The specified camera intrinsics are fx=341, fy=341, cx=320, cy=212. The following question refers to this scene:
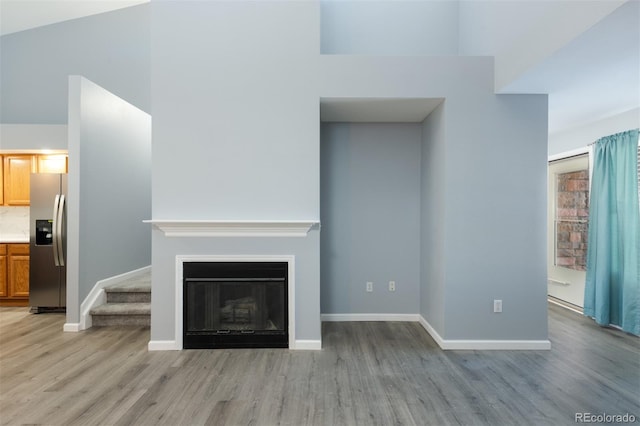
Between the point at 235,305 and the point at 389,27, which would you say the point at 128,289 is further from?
the point at 389,27

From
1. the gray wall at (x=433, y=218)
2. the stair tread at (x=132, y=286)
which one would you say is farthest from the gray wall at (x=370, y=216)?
the stair tread at (x=132, y=286)

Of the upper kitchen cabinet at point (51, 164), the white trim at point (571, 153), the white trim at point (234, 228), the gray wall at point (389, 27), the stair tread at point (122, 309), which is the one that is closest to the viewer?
the white trim at point (234, 228)

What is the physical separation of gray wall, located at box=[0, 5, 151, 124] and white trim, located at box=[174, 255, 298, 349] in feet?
12.0

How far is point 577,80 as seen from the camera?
2.92 meters

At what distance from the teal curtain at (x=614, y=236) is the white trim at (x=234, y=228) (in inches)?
137

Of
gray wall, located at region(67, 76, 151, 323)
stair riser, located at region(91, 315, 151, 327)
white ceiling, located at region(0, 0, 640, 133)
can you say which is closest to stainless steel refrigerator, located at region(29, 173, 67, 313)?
gray wall, located at region(67, 76, 151, 323)

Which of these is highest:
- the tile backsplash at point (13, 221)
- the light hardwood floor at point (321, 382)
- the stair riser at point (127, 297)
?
the tile backsplash at point (13, 221)

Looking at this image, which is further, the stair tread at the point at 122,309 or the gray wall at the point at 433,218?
the stair tread at the point at 122,309

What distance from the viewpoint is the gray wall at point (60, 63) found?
18.0 ft

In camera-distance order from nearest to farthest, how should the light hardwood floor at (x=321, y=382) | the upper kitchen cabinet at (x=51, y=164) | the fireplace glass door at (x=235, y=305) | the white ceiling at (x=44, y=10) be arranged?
the light hardwood floor at (x=321, y=382) < the fireplace glass door at (x=235, y=305) < the upper kitchen cabinet at (x=51, y=164) < the white ceiling at (x=44, y=10)

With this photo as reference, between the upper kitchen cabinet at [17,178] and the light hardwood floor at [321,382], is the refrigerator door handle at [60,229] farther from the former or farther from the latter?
the upper kitchen cabinet at [17,178]

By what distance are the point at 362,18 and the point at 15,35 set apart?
5602 mm

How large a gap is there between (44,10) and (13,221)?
3.26m

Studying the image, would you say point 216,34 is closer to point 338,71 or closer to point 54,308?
point 338,71
